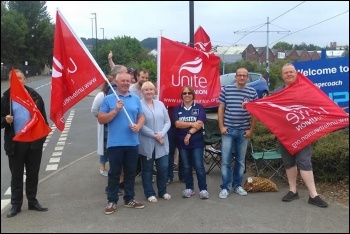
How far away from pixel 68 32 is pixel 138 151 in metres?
1.81

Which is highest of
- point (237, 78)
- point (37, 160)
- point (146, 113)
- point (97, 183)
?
point (237, 78)

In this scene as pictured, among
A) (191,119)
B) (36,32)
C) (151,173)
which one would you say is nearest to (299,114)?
(191,119)

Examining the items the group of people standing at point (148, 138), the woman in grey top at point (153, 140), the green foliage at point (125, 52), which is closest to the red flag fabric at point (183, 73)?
the group of people standing at point (148, 138)

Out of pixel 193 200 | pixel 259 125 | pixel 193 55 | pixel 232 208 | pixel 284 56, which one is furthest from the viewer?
pixel 284 56

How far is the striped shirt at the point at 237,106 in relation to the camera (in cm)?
583

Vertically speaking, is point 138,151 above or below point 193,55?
below

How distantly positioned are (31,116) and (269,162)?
3.80m

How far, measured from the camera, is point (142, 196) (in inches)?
242

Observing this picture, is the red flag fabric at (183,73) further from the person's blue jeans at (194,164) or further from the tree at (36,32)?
the tree at (36,32)

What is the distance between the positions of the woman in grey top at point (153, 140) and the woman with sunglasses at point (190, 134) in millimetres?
200

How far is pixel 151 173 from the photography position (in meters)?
5.92

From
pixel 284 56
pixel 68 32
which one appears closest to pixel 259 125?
pixel 68 32

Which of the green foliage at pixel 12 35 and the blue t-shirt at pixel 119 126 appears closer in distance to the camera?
the blue t-shirt at pixel 119 126

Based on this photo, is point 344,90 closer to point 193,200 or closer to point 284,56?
point 193,200
